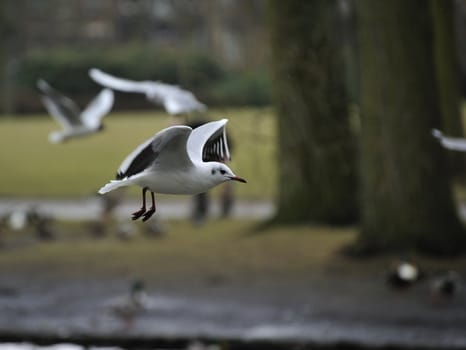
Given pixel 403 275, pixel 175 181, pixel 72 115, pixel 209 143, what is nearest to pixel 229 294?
pixel 403 275

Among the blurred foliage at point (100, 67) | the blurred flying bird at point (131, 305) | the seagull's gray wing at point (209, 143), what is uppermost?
the blurred foliage at point (100, 67)

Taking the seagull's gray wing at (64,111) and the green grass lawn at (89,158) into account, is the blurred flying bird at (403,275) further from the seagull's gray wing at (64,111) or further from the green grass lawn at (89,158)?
the green grass lawn at (89,158)

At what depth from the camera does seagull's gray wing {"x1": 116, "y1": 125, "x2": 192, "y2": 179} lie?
5.01 m

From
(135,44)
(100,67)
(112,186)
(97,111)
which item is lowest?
(112,186)

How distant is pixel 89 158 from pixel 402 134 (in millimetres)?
16929

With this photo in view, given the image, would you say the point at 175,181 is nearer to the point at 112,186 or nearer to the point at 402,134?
the point at 112,186

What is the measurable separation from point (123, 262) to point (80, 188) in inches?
404

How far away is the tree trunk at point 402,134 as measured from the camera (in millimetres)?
14344

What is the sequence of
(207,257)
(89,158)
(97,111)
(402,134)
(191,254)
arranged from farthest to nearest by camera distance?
(89,158)
(191,254)
(207,257)
(402,134)
(97,111)

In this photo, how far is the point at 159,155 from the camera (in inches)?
199

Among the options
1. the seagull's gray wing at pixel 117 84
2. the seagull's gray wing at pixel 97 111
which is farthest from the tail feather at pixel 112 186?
the seagull's gray wing at pixel 97 111

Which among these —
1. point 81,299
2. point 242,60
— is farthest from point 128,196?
point 242,60

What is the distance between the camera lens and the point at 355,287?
46.3 feet

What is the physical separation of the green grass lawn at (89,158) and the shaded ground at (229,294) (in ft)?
21.0
